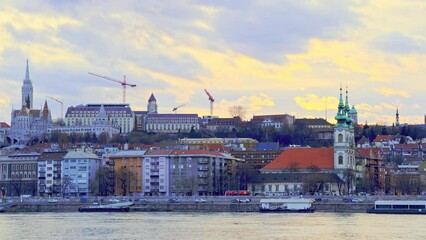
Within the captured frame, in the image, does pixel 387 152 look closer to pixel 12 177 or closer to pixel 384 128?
pixel 384 128

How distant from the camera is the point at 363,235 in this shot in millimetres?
59281

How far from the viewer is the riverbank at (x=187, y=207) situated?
89.7m

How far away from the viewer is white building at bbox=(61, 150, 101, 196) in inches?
4697

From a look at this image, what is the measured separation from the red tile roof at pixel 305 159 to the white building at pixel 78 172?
18.8 meters

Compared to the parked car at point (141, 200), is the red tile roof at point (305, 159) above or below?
above

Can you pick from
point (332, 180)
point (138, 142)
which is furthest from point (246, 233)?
point (138, 142)

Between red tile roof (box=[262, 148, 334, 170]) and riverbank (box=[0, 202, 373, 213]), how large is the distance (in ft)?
91.3

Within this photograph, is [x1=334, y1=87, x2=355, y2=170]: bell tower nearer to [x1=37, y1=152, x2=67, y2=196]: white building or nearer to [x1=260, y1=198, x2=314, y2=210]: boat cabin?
[x1=260, y1=198, x2=314, y2=210]: boat cabin

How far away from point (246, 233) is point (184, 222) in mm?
11444

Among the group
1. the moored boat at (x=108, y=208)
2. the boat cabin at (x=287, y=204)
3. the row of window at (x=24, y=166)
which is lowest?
the moored boat at (x=108, y=208)

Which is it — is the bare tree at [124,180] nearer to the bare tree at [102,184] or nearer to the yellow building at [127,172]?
the yellow building at [127,172]

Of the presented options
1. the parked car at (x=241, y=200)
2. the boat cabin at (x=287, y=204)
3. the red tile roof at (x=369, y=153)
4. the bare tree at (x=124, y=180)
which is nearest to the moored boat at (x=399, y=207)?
the boat cabin at (x=287, y=204)

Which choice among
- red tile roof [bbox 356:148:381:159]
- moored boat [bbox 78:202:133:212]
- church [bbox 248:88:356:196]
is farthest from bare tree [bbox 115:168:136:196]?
red tile roof [bbox 356:148:381:159]

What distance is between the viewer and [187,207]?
92062mm
